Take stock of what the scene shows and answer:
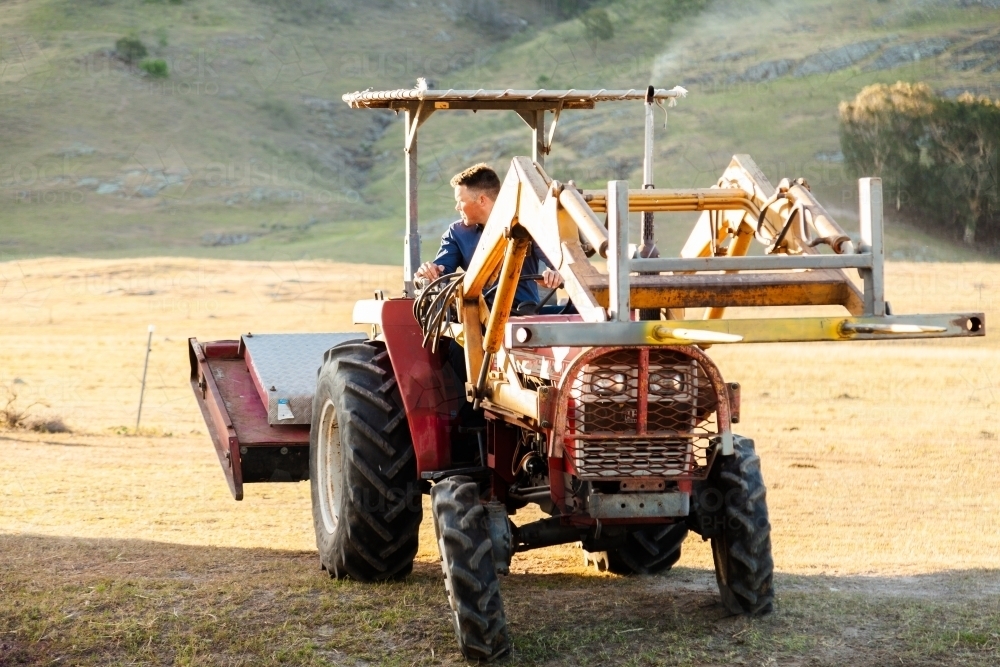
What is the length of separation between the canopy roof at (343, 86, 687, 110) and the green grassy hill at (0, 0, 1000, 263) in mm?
35025

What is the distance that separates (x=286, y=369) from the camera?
8570mm

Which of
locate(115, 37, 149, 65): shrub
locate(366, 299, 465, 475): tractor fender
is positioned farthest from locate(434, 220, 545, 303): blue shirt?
locate(115, 37, 149, 65): shrub

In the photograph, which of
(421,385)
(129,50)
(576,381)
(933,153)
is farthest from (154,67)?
(576,381)

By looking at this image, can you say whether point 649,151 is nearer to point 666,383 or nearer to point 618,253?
point 666,383

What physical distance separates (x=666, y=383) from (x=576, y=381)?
39cm

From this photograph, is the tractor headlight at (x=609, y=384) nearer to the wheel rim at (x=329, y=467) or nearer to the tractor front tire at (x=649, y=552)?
the tractor front tire at (x=649, y=552)

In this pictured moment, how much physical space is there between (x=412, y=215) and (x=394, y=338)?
38.3 inches

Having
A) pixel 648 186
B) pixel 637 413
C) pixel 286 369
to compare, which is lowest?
pixel 637 413

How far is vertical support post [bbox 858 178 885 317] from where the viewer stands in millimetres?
5129

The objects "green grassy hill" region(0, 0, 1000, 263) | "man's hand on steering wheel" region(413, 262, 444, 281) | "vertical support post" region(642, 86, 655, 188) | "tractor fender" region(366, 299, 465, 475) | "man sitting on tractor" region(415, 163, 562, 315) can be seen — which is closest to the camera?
"vertical support post" region(642, 86, 655, 188)

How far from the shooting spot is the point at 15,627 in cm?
611

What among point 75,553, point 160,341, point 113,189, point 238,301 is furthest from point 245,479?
point 113,189

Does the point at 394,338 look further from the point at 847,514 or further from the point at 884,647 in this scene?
the point at 847,514

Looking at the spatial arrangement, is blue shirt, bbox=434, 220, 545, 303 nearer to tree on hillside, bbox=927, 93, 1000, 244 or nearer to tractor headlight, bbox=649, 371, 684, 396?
tractor headlight, bbox=649, 371, 684, 396
